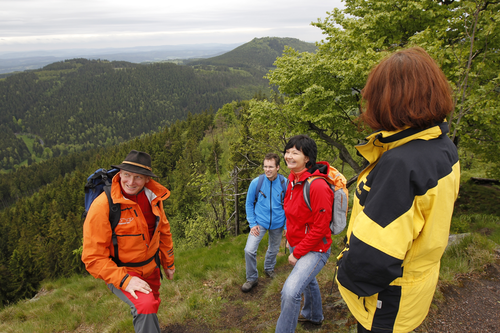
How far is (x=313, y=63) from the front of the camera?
1104 cm

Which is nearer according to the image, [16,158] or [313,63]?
[313,63]

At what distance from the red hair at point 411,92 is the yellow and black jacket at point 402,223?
78 mm

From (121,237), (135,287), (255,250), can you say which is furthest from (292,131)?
(135,287)

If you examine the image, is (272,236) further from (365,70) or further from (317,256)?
(365,70)

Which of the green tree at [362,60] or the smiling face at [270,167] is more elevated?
the green tree at [362,60]

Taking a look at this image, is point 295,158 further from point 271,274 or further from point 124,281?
point 271,274

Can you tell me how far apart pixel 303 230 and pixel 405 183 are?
2.05 m

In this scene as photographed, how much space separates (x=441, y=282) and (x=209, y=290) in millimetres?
4459

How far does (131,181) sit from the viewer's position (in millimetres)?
3373

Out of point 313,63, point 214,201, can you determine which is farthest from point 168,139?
point 313,63

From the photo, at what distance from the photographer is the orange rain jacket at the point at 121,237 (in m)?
3.12

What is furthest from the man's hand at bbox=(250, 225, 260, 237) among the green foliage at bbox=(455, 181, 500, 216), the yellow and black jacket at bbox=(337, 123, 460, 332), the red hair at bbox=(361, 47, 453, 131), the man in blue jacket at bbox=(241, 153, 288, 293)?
the green foliage at bbox=(455, 181, 500, 216)

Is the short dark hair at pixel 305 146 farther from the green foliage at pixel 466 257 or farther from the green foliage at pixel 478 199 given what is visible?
the green foliage at pixel 478 199

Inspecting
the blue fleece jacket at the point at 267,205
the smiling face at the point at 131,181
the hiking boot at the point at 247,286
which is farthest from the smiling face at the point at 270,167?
the hiking boot at the point at 247,286
